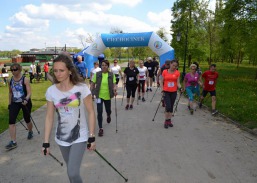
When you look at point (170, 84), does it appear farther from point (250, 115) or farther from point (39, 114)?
point (39, 114)

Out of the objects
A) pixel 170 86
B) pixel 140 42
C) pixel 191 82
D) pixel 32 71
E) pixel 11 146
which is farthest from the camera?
pixel 32 71

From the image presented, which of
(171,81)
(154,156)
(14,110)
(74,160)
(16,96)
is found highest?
(171,81)

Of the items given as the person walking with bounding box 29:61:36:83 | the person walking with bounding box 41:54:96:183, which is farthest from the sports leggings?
the person walking with bounding box 29:61:36:83

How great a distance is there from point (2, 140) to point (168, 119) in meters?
4.61

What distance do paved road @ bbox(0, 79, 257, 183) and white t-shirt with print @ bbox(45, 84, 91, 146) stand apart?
1464mm

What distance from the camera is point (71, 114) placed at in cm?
304

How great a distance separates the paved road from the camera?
429 cm

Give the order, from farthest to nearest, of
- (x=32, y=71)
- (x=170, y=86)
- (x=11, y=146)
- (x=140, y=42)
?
(x=32, y=71)
(x=140, y=42)
(x=170, y=86)
(x=11, y=146)

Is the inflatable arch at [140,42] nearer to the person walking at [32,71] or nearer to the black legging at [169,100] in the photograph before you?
the person walking at [32,71]

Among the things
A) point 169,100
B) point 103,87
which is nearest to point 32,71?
point 103,87

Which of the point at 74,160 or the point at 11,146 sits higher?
the point at 74,160

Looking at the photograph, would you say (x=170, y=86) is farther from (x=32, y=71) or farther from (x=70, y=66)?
(x=32, y=71)

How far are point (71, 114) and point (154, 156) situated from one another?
267 cm

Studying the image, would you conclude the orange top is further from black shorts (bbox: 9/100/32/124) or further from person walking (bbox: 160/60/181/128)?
black shorts (bbox: 9/100/32/124)
